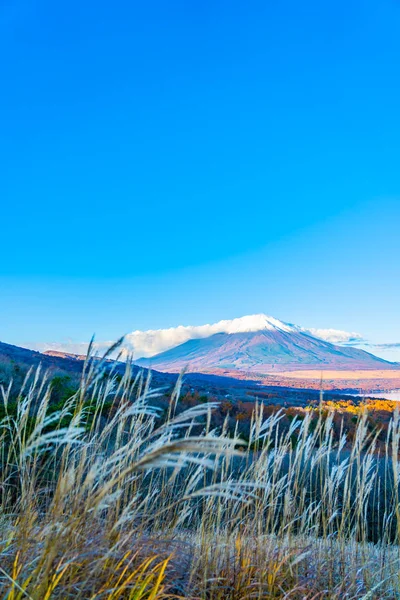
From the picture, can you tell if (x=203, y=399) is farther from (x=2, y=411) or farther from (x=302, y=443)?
(x=302, y=443)

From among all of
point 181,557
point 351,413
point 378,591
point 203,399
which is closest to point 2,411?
point 181,557

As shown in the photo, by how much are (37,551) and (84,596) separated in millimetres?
320

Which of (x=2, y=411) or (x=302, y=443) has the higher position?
(x=302, y=443)

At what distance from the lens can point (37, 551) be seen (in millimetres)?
2164

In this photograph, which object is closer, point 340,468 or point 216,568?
point 216,568

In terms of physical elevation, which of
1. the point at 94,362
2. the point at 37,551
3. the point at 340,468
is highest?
the point at 94,362

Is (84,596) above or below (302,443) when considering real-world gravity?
below

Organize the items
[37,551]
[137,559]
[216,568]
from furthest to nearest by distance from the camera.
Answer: [216,568]
[137,559]
[37,551]

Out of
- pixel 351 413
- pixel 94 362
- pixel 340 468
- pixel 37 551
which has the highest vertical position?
pixel 94 362

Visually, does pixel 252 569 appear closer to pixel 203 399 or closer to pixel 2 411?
pixel 2 411

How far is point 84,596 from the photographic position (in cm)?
206

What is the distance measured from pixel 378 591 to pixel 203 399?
15.0 metres

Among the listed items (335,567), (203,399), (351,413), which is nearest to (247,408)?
(203,399)

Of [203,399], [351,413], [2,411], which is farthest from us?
[351,413]
